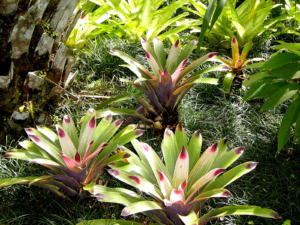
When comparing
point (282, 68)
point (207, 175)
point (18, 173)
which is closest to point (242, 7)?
point (282, 68)

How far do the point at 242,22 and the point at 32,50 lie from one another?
215 cm

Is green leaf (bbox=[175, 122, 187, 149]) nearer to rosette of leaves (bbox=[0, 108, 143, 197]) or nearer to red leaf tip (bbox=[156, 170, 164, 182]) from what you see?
rosette of leaves (bbox=[0, 108, 143, 197])

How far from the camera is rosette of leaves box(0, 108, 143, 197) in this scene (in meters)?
1.58

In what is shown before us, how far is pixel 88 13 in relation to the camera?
3320 mm

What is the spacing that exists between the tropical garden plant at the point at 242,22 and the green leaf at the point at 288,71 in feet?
4.28

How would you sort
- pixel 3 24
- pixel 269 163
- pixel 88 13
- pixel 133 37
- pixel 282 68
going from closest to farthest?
1. pixel 282 68
2. pixel 3 24
3. pixel 269 163
4. pixel 133 37
5. pixel 88 13

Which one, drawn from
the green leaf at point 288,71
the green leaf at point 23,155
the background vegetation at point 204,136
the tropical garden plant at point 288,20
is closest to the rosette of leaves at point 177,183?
the background vegetation at point 204,136

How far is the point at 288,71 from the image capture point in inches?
65.7

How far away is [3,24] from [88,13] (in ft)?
A: 5.06

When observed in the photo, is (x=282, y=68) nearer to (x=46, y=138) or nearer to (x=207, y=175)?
(x=207, y=175)

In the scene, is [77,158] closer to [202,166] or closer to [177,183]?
[177,183]

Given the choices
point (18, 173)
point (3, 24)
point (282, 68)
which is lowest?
point (18, 173)

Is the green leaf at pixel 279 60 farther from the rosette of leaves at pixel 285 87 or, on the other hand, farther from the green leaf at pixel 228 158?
the green leaf at pixel 228 158

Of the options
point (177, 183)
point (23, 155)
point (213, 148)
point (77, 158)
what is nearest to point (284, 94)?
point (213, 148)
